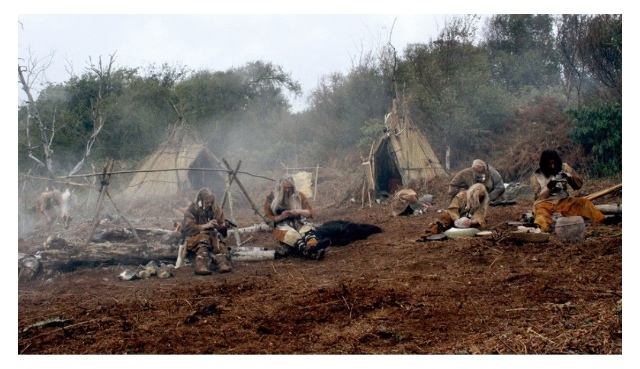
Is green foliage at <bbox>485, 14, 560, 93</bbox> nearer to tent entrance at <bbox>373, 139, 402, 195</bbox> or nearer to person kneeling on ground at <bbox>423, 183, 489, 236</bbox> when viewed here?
tent entrance at <bbox>373, 139, 402, 195</bbox>

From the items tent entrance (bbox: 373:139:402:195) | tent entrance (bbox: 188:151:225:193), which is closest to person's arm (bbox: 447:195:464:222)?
tent entrance (bbox: 373:139:402:195)

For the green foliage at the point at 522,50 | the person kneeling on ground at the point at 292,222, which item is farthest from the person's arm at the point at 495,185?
the green foliage at the point at 522,50

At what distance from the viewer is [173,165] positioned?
14906 mm

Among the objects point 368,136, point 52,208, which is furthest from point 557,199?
point 368,136

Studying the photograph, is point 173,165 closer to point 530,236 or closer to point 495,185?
point 495,185

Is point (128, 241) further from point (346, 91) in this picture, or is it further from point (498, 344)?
point (346, 91)

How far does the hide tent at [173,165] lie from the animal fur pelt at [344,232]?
647 cm

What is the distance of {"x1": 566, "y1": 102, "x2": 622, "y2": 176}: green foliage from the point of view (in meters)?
9.91

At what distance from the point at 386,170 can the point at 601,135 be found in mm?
4833

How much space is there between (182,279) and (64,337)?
2.18 m

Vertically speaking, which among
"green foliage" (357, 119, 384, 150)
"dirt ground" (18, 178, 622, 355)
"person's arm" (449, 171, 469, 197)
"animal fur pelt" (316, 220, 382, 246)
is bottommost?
"dirt ground" (18, 178, 622, 355)

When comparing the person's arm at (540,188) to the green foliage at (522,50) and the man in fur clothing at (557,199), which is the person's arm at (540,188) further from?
the green foliage at (522,50)

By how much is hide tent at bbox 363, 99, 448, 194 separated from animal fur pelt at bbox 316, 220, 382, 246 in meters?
4.24

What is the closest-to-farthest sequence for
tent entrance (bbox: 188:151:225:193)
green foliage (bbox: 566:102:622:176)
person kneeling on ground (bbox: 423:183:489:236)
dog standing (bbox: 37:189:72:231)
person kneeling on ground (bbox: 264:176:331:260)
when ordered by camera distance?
1. person kneeling on ground (bbox: 264:176:331:260)
2. person kneeling on ground (bbox: 423:183:489:236)
3. green foliage (bbox: 566:102:622:176)
4. dog standing (bbox: 37:189:72:231)
5. tent entrance (bbox: 188:151:225:193)
